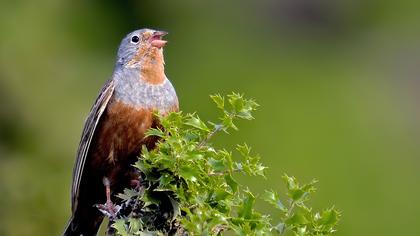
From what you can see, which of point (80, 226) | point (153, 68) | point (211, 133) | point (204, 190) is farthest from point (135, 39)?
point (204, 190)

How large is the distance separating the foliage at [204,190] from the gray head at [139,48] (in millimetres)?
2478

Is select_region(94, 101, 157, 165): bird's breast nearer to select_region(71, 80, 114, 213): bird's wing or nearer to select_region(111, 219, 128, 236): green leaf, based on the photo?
select_region(71, 80, 114, 213): bird's wing

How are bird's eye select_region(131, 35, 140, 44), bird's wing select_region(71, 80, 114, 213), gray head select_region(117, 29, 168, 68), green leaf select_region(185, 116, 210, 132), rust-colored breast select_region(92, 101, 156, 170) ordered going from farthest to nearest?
bird's eye select_region(131, 35, 140, 44) < gray head select_region(117, 29, 168, 68) < bird's wing select_region(71, 80, 114, 213) < rust-colored breast select_region(92, 101, 156, 170) < green leaf select_region(185, 116, 210, 132)

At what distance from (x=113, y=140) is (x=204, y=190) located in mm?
2063

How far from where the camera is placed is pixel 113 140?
8.38 meters

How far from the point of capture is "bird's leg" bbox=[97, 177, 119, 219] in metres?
7.24

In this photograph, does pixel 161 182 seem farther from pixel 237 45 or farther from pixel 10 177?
pixel 237 45

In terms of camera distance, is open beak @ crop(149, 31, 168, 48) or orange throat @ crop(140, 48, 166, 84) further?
open beak @ crop(149, 31, 168, 48)

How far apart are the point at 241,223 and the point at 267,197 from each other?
0.68 ft

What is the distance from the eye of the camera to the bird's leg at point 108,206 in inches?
285

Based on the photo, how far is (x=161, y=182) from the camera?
6.43 m

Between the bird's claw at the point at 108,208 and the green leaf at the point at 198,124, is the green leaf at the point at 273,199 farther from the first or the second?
the bird's claw at the point at 108,208

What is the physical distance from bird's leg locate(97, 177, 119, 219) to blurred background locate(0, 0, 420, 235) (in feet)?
14.1

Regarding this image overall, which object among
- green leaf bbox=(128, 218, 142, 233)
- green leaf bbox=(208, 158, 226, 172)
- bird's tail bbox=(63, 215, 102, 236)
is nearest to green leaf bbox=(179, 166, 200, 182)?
green leaf bbox=(208, 158, 226, 172)
